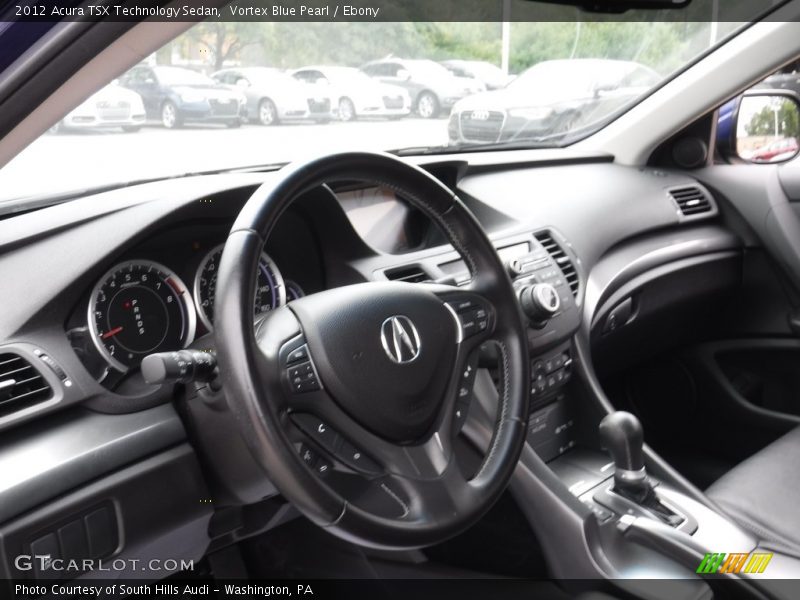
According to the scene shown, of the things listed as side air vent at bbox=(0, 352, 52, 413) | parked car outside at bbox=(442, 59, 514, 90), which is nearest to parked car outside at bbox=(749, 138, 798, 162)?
parked car outside at bbox=(442, 59, 514, 90)

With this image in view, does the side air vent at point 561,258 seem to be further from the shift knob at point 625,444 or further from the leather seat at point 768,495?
the leather seat at point 768,495

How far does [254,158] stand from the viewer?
2021mm

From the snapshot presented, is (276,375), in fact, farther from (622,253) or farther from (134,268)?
(622,253)

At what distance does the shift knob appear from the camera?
1.89 meters

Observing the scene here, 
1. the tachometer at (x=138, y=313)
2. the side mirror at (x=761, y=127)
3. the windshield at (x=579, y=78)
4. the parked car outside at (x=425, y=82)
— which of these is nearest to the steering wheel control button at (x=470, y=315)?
the tachometer at (x=138, y=313)

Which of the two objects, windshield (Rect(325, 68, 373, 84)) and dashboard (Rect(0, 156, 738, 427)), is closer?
dashboard (Rect(0, 156, 738, 427))

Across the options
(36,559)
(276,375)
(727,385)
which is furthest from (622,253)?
(36,559)

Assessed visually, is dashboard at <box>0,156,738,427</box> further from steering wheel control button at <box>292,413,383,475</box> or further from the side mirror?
the side mirror

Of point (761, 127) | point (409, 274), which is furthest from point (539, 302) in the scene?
point (761, 127)

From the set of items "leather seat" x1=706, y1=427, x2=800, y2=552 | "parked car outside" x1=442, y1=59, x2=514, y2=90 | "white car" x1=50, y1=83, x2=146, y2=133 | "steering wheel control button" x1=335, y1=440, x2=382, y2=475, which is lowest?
"leather seat" x1=706, y1=427, x2=800, y2=552

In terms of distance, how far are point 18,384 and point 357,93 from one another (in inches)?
51.1

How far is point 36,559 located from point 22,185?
2.31 ft

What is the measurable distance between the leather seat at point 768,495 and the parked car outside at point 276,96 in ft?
4.68

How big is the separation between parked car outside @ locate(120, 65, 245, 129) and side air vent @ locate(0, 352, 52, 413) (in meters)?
0.55
